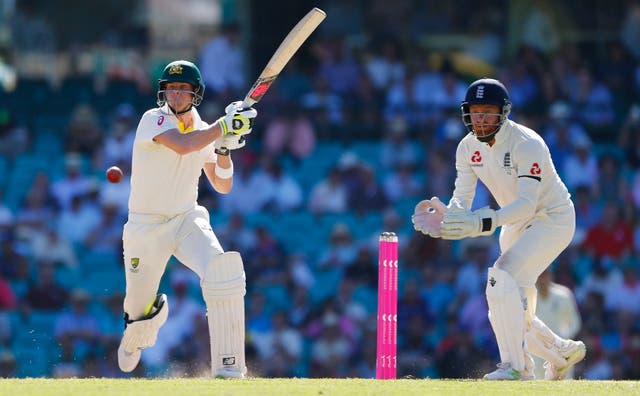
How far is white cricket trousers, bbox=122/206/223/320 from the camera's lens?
8727mm

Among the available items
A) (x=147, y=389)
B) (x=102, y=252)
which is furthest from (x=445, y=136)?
(x=147, y=389)

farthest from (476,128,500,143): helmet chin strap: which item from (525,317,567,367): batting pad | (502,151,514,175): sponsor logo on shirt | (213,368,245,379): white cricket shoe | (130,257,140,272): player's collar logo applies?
(130,257,140,272): player's collar logo

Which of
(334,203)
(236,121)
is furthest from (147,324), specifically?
(334,203)

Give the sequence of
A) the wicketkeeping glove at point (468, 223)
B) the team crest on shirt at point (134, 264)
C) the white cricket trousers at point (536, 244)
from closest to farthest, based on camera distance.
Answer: the wicketkeeping glove at point (468, 223) → the white cricket trousers at point (536, 244) → the team crest on shirt at point (134, 264)

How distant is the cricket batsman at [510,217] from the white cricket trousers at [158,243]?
4.50 ft

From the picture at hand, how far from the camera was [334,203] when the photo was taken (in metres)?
15.2

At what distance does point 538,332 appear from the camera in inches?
354

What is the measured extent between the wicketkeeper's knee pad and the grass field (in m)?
0.90

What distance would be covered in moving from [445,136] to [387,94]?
54.5 inches

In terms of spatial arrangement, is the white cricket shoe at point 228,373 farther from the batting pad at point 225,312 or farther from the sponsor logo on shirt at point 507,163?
the sponsor logo on shirt at point 507,163

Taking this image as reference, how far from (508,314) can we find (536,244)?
20.7 inches

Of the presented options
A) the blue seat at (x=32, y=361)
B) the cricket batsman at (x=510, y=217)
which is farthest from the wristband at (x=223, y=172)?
the blue seat at (x=32, y=361)

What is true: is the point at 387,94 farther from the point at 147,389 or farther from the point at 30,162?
the point at 147,389

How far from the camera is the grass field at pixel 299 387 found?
7.38 m
